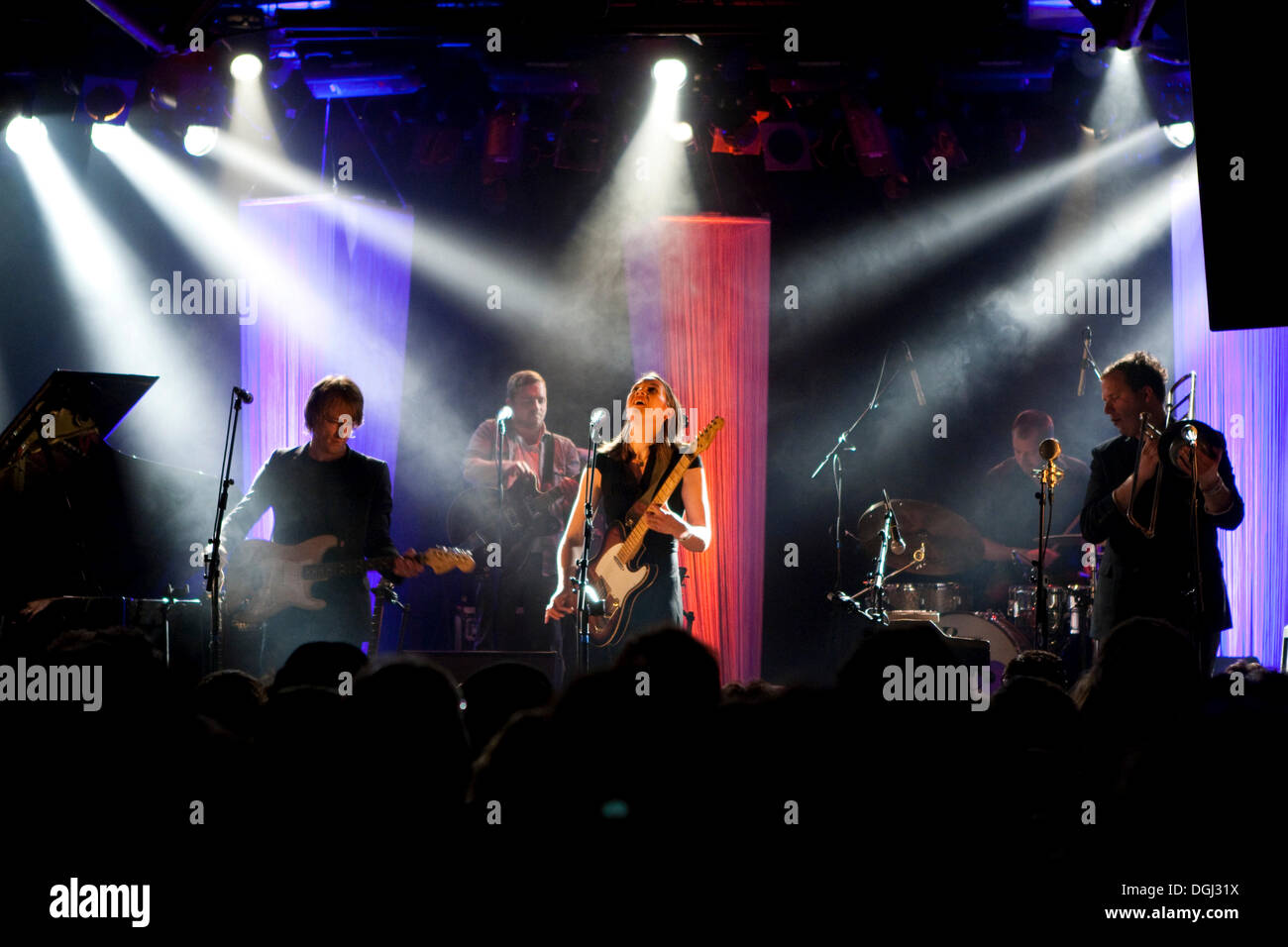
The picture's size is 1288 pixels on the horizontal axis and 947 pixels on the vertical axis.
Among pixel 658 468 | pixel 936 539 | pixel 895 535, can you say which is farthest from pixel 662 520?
pixel 936 539

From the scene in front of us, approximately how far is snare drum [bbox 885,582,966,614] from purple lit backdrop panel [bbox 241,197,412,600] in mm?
4278

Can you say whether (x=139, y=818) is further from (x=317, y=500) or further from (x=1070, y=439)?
(x=1070, y=439)

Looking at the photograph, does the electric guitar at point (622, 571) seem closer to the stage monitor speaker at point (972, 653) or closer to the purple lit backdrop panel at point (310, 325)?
the stage monitor speaker at point (972, 653)

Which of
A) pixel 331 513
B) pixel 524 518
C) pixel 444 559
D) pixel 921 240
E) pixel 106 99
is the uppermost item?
pixel 106 99

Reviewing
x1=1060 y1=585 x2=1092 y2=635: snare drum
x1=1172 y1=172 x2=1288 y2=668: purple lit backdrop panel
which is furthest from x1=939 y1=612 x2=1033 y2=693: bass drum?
x1=1172 y1=172 x2=1288 y2=668: purple lit backdrop panel

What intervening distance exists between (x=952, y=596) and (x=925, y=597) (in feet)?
0.62

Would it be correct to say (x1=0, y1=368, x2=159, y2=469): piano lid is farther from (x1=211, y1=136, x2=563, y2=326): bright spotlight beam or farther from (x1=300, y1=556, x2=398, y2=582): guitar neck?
(x1=211, y1=136, x2=563, y2=326): bright spotlight beam

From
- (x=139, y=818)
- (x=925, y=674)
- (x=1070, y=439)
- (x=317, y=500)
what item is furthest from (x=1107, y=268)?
(x=139, y=818)

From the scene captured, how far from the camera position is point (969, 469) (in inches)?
378

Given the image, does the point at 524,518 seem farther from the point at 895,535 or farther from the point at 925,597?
the point at 925,597

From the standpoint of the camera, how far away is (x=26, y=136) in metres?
8.88

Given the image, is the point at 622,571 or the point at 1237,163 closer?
the point at 1237,163

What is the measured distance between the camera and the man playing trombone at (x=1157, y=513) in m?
4.58

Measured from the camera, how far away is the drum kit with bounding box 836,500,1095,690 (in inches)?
284
